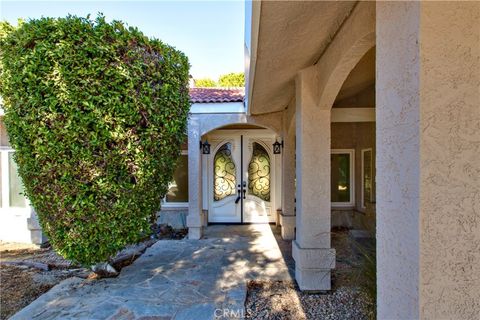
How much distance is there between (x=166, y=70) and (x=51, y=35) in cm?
149

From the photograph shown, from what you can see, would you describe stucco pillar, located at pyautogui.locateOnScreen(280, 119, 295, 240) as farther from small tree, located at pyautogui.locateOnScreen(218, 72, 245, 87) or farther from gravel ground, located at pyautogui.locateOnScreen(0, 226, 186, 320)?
small tree, located at pyautogui.locateOnScreen(218, 72, 245, 87)

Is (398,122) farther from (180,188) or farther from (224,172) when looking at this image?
(180,188)

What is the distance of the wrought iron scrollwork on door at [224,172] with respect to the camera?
897cm

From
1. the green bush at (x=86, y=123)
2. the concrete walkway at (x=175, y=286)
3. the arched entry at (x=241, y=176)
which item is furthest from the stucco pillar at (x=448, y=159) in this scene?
the arched entry at (x=241, y=176)

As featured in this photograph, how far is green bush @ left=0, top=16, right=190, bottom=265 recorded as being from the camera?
142 inches

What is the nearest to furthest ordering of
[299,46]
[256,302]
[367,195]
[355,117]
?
1. [299,46]
2. [256,302]
3. [355,117]
4. [367,195]

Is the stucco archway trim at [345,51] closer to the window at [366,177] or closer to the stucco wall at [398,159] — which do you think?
the stucco wall at [398,159]

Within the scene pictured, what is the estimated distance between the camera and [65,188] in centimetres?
375

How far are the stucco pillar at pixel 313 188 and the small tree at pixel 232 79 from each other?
731 inches

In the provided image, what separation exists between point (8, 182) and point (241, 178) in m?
6.80

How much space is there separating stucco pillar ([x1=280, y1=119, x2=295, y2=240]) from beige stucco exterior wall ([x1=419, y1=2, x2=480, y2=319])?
593cm

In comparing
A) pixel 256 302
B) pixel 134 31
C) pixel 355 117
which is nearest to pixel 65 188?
pixel 134 31

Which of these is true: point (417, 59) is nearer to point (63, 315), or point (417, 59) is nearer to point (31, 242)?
point (63, 315)

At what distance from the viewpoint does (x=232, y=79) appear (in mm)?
22688
